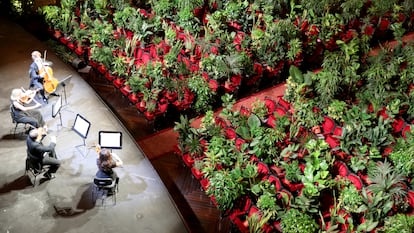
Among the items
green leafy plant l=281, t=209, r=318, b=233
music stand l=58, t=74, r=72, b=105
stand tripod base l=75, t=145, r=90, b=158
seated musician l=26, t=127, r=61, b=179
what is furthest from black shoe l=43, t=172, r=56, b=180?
green leafy plant l=281, t=209, r=318, b=233

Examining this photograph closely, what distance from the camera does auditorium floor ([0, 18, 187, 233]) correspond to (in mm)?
5473

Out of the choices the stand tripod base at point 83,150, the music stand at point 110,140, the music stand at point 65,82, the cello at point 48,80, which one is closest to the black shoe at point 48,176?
the stand tripod base at point 83,150

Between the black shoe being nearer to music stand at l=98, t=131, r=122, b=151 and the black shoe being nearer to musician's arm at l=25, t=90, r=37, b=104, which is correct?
music stand at l=98, t=131, r=122, b=151

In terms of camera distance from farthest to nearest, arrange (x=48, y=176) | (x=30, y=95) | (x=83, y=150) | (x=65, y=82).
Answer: (x=65, y=82), (x=30, y=95), (x=83, y=150), (x=48, y=176)

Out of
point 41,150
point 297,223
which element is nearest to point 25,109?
point 41,150

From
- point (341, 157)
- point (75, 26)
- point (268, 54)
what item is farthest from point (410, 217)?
point (75, 26)

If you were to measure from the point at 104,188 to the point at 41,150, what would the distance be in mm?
883

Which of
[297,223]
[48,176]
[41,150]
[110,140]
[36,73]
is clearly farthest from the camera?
[36,73]

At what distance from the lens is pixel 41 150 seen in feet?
18.1

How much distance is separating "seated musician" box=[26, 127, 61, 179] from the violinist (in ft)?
2.39

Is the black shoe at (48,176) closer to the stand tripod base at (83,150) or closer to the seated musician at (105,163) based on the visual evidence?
the stand tripod base at (83,150)

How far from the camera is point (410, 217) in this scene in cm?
530

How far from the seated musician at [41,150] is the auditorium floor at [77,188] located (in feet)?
0.69

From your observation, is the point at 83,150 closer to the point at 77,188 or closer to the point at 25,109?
the point at 77,188
